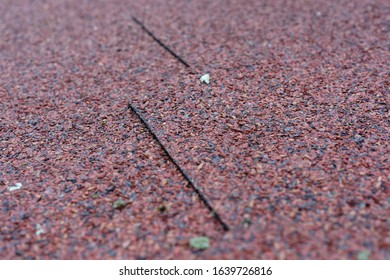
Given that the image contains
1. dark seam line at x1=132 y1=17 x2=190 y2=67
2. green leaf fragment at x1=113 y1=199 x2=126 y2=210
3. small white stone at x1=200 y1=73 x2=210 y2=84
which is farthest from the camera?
dark seam line at x1=132 y1=17 x2=190 y2=67

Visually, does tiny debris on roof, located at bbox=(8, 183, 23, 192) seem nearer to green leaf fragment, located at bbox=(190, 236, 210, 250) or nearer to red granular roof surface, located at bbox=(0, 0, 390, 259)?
red granular roof surface, located at bbox=(0, 0, 390, 259)

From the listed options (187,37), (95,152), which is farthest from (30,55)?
(95,152)

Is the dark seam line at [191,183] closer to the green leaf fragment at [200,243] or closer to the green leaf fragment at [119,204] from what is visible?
the green leaf fragment at [200,243]

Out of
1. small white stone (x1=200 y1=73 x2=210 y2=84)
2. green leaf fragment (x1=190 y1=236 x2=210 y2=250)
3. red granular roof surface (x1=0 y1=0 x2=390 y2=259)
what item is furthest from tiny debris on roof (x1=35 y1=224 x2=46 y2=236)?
small white stone (x1=200 y1=73 x2=210 y2=84)

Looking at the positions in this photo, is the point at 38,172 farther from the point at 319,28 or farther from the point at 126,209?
the point at 319,28

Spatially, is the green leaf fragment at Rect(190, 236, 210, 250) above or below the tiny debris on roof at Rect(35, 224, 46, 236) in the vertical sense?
above

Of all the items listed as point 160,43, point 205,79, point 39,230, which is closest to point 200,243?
point 39,230

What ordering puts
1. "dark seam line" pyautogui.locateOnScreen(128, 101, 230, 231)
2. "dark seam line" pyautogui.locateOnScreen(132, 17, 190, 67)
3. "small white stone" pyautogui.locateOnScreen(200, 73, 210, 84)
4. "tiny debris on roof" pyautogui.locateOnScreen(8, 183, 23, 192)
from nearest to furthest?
"dark seam line" pyautogui.locateOnScreen(128, 101, 230, 231) → "tiny debris on roof" pyautogui.locateOnScreen(8, 183, 23, 192) → "small white stone" pyautogui.locateOnScreen(200, 73, 210, 84) → "dark seam line" pyautogui.locateOnScreen(132, 17, 190, 67)
